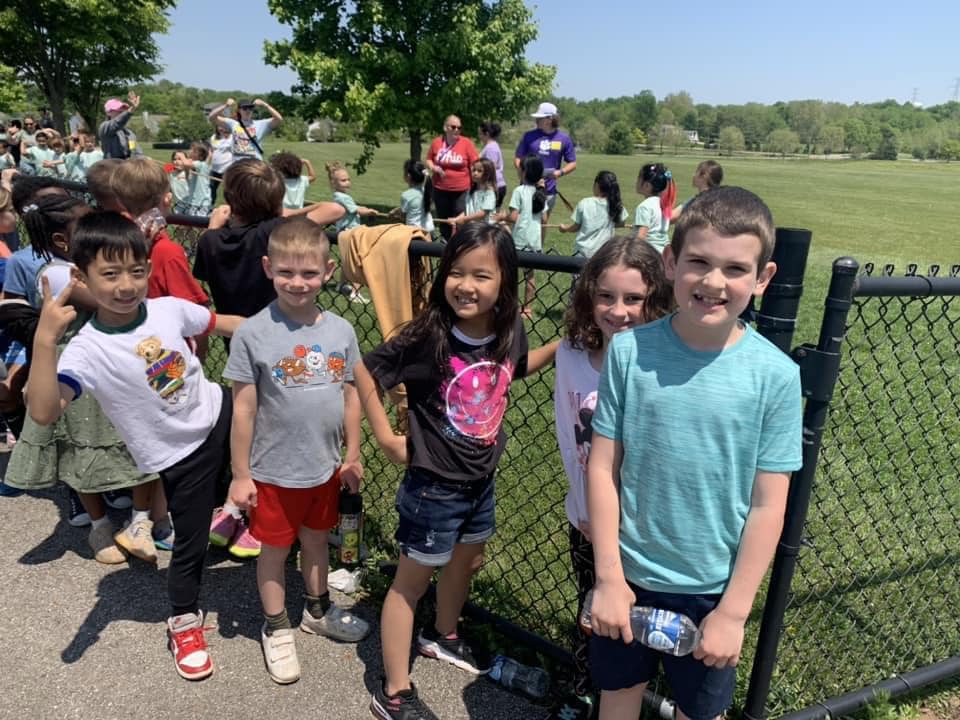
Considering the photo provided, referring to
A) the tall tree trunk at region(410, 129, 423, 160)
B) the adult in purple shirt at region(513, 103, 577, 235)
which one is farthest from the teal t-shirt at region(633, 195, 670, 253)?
the tall tree trunk at region(410, 129, 423, 160)

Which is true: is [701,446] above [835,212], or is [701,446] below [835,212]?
above

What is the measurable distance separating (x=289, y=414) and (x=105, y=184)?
156 cm

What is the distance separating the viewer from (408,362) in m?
2.21

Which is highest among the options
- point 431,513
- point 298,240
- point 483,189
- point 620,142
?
point 620,142

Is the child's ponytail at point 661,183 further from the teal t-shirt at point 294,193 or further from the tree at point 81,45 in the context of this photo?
the tree at point 81,45

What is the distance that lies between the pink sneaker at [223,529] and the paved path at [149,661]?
3.9 inches

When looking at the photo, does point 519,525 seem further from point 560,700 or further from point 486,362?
point 486,362

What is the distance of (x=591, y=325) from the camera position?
2.07m

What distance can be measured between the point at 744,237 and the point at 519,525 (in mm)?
2396

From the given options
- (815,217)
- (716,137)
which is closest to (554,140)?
(815,217)

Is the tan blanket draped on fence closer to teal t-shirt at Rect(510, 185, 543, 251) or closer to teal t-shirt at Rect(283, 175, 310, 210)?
teal t-shirt at Rect(510, 185, 543, 251)

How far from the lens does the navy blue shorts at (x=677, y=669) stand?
5.77 ft

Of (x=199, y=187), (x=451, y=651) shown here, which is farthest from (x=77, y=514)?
(x=199, y=187)

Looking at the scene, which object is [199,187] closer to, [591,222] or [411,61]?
[591,222]
